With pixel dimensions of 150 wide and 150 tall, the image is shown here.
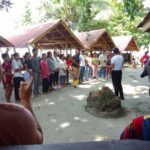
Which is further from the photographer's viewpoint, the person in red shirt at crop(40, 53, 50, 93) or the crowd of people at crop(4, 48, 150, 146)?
the person in red shirt at crop(40, 53, 50, 93)

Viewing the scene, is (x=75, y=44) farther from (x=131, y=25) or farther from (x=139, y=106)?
(x=131, y=25)

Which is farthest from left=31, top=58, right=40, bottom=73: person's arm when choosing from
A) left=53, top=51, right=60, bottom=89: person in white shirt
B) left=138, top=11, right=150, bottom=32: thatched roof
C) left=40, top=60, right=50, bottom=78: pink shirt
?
left=138, top=11, right=150, bottom=32: thatched roof

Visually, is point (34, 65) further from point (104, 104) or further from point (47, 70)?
point (104, 104)

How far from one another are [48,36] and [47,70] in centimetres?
783

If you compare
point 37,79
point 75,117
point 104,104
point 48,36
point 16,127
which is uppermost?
point 48,36

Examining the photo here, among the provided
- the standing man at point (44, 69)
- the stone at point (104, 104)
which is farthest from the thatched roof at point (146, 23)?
the standing man at point (44, 69)

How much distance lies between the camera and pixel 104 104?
8.23m

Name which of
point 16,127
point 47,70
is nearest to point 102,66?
point 47,70

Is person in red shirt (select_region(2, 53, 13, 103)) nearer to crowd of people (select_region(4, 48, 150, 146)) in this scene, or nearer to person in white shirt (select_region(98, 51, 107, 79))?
crowd of people (select_region(4, 48, 150, 146))

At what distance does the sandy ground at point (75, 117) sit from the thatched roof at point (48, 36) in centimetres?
437

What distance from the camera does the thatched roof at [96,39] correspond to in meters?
21.5

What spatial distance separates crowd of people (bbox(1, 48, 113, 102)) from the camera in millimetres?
9594

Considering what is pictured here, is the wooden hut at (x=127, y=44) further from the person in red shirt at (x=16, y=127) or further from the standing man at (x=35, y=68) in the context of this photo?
the person in red shirt at (x=16, y=127)

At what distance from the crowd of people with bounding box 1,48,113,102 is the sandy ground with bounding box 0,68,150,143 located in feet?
2.58
